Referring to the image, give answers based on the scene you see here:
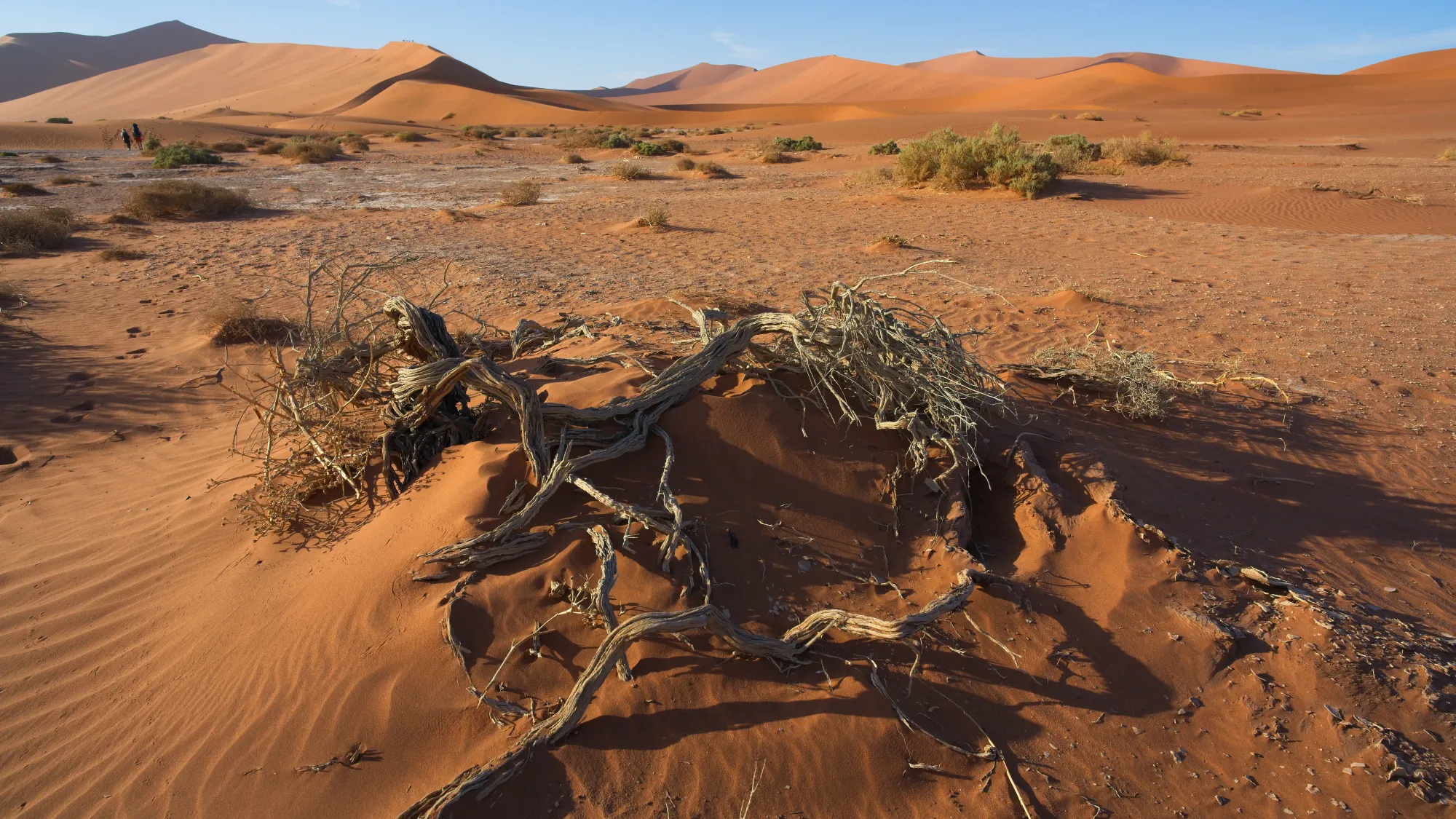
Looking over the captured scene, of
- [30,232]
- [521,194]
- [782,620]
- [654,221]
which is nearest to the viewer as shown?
[782,620]

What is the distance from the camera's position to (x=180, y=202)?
39.5 feet

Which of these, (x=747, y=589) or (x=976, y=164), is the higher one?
(x=976, y=164)

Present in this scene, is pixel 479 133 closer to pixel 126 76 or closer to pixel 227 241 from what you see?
pixel 227 241

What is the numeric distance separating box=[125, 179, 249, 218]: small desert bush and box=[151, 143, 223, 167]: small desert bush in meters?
9.43

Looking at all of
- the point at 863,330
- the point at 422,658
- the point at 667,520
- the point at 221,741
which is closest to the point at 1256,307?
the point at 863,330

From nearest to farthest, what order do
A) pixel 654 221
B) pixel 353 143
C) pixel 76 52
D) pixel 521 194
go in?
pixel 654 221 < pixel 521 194 < pixel 353 143 < pixel 76 52

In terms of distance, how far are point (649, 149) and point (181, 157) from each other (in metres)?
13.2

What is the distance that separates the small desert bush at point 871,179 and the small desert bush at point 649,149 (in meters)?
10.1

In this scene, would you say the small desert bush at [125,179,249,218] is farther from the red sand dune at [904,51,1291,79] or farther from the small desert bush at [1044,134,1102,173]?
the red sand dune at [904,51,1291,79]

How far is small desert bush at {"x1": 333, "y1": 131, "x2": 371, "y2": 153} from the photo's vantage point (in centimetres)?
2644

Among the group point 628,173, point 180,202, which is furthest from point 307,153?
point 180,202

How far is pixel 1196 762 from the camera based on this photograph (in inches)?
91.4

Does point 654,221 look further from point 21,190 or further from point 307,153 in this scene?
point 307,153

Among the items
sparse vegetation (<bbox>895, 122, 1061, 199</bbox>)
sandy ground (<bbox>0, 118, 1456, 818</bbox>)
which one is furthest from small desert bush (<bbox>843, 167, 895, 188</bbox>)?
sandy ground (<bbox>0, 118, 1456, 818</bbox>)
